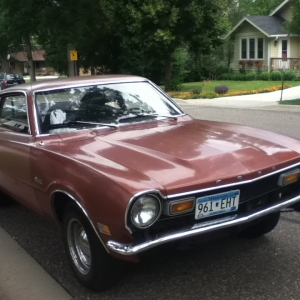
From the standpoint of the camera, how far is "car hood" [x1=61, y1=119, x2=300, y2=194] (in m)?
3.31

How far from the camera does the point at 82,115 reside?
4.66 meters

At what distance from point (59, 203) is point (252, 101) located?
1753 centimetres

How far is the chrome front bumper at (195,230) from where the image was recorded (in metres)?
3.13

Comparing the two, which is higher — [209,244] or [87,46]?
[87,46]

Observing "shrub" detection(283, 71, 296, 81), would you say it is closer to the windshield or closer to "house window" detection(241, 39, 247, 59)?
"house window" detection(241, 39, 247, 59)

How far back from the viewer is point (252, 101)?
Answer: 20547mm

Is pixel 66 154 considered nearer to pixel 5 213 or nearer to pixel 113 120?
pixel 113 120

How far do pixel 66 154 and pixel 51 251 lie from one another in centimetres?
120

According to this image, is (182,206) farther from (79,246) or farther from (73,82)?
(73,82)

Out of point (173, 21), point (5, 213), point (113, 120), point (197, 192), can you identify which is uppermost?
point (173, 21)

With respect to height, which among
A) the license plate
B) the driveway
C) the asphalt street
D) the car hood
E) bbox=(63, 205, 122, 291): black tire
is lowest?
the driveway

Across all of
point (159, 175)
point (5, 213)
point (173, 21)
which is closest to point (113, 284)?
point (159, 175)

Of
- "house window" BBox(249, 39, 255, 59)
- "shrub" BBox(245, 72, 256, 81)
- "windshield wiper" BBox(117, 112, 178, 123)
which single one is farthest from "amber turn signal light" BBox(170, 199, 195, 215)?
"house window" BBox(249, 39, 255, 59)

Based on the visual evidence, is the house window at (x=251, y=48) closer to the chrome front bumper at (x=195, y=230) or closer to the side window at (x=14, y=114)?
the side window at (x=14, y=114)
